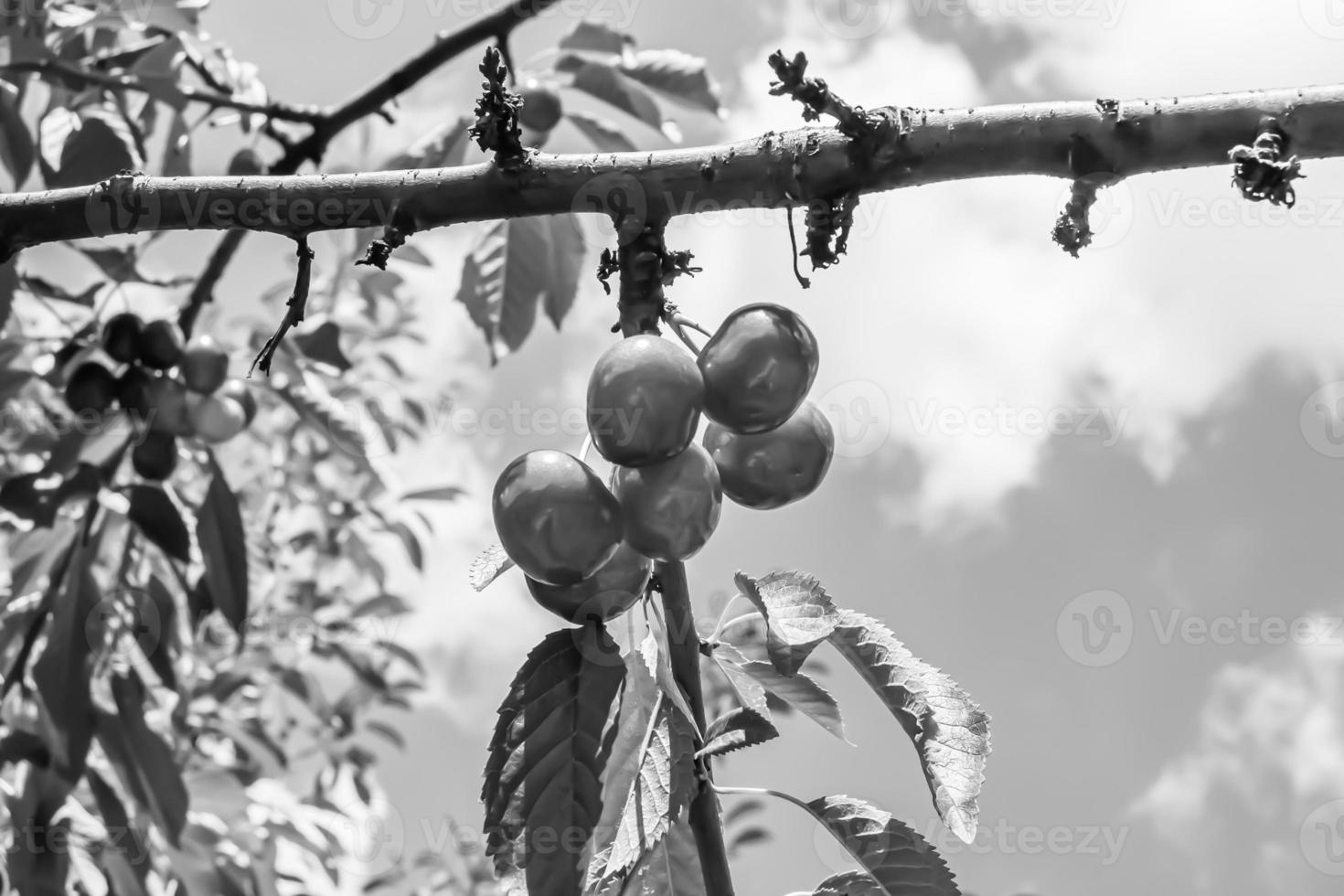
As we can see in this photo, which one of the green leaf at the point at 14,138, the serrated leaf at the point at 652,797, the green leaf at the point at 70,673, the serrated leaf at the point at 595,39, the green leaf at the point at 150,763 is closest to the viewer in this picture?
the serrated leaf at the point at 652,797

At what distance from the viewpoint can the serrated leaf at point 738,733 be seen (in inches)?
47.4

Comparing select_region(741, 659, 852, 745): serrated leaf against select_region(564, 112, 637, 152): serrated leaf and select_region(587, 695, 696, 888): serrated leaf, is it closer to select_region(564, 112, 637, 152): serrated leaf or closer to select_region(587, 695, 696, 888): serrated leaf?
select_region(587, 695, 696, 888): serrated leaf

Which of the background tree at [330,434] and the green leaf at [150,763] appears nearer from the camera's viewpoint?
the background tree at [330,434]

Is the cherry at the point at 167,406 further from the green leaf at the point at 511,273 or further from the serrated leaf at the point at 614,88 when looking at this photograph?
the serrated leaf at the point at 614,88

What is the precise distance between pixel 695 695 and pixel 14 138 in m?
2.61

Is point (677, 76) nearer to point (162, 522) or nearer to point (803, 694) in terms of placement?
point (162, 522)

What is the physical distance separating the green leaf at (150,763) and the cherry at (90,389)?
731mm

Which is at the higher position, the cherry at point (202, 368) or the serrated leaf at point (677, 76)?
the serrated leaf at point (677, 76)

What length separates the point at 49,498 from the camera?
2707 mm

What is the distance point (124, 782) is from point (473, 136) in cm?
232

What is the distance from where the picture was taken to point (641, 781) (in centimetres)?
118

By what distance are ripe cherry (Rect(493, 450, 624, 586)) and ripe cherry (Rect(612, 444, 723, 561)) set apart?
0.09 ft

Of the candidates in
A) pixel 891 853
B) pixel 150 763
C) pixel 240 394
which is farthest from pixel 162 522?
pixel 891 853

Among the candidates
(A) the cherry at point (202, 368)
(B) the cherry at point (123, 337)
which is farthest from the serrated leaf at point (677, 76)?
(B) the cherry at point (123, 337)
